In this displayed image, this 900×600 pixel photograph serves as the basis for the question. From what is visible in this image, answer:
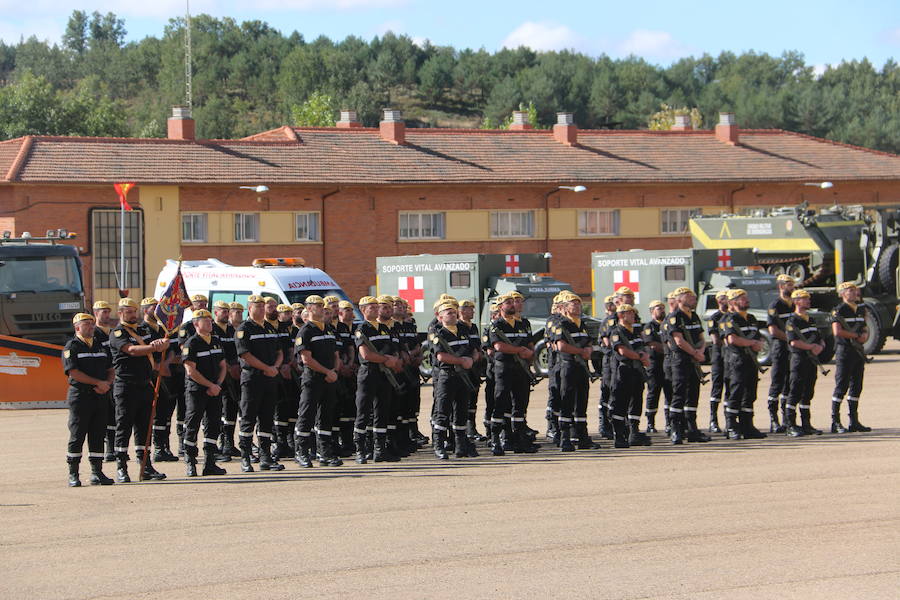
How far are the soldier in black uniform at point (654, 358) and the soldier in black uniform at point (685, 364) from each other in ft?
0.55

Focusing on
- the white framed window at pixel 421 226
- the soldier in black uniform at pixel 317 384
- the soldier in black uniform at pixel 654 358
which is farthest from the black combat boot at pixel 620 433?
the white framed window at pixel 421 226

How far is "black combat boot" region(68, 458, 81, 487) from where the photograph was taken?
12.5 metres

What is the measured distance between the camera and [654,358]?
15.8 m

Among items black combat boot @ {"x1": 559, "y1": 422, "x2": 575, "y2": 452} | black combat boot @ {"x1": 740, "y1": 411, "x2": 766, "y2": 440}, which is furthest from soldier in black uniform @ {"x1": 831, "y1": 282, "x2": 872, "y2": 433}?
black combat boot @ {"x1": 559, "y1": 422, "x2": 575, "y2": 452}

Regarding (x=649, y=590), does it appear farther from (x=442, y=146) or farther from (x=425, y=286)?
(x=442, y=146)

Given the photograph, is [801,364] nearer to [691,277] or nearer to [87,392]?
[87,392]

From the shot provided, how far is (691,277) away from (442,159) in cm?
1679

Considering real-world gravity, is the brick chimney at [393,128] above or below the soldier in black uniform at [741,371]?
above

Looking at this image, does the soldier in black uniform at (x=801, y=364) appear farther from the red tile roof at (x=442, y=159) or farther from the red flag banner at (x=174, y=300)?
the red tile roof at (x=442, y=159)

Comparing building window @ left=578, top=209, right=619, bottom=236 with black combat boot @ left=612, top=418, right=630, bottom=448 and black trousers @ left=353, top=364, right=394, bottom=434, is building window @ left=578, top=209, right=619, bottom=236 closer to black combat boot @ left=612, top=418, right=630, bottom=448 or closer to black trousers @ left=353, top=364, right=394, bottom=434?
black combat boot @ left=612, top=418, right=630, bottom=448

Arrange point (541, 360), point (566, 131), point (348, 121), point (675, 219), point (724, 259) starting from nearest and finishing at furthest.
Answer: point (541, 360), point (724, 259), point (675, 219), point (566, 131), point (348, 121)

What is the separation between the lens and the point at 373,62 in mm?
122375

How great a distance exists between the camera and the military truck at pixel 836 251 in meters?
28.8

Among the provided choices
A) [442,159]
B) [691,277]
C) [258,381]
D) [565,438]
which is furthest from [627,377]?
[442,159]
